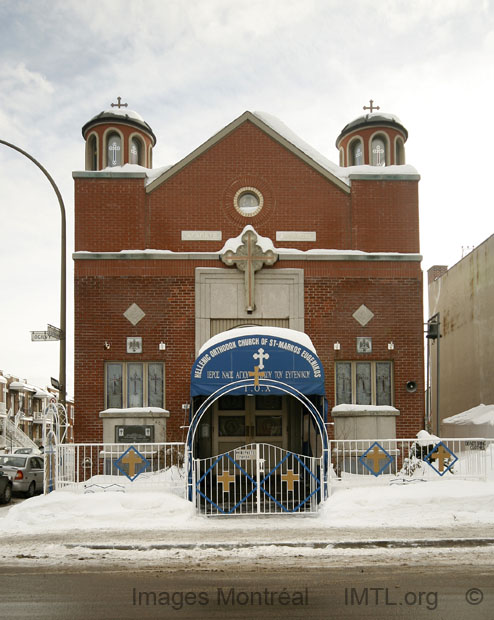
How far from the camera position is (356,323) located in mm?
17516

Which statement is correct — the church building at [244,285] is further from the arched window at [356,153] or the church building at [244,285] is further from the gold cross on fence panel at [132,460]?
the gold cross on fence panel at [132,460]

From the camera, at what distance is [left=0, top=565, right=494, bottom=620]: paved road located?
7.02 m

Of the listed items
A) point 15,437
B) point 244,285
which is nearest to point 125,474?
point 244,285

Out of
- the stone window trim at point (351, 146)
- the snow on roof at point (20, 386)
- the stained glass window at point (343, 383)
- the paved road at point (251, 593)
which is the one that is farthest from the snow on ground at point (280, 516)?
the snow on roof at point (20, 386)

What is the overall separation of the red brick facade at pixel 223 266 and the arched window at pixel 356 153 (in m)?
2.40

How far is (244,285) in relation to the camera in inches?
685

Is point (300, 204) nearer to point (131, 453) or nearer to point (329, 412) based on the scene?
point (329, 412)

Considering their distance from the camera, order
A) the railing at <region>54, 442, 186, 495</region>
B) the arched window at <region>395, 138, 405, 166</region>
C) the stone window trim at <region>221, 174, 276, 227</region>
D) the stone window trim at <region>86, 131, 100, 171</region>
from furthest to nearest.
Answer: the arched window at <region>395, 138, 405, 166</region> < the stone window trim at <region>86, 131, 100, 171</region> < the stone window trim at <region>221, 174, 276, 227</region> < the railing at <region>54, 442, 186, 495</region>

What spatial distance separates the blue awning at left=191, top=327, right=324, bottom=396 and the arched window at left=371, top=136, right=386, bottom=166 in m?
7.93

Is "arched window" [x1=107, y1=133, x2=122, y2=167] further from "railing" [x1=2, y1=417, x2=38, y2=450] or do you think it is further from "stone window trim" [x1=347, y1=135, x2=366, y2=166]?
"railing" [x1=2, y1=417, x2=38, y2=450]

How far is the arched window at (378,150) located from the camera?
793 inches

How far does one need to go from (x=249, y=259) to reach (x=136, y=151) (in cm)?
529

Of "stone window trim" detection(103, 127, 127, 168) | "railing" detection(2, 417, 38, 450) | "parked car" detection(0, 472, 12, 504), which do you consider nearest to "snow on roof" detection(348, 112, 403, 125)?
"stone window trim" detection(103, 127, 127, 168)

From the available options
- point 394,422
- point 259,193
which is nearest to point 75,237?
point 259,193
